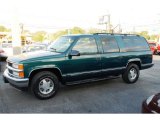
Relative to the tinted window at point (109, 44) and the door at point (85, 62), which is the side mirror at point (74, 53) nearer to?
the door at point (85, 62)

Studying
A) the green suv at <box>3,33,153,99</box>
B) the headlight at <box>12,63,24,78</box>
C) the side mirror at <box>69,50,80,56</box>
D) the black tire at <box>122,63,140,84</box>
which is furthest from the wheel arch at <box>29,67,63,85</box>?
the black tire at <box>122,63,140,84</box>

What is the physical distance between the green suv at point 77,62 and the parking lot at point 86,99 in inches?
14.2

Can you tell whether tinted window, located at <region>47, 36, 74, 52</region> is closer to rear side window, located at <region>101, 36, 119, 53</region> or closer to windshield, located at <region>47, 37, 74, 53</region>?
windshield, located at <region>47, 37, 74, 53</region>

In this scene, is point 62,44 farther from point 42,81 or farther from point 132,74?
point 132,74

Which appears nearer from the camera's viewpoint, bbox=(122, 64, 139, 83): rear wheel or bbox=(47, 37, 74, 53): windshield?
bbox=(47, 37, 74, 53): windshield

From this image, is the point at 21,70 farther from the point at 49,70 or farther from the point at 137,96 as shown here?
the point at 137,96

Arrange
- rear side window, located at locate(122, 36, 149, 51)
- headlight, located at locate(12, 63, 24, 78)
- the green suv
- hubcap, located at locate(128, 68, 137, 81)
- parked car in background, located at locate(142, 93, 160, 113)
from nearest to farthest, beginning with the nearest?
parked car in background, located at locate(142, 93, 160, 113), headlight, located at locate(12, 63, 24, 78), the green suv, rear side window, located at locate(122, 36, 149, 51), hubcap, located at locate(128, 68, 137, 81)

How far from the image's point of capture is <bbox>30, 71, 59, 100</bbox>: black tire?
4.85 metres

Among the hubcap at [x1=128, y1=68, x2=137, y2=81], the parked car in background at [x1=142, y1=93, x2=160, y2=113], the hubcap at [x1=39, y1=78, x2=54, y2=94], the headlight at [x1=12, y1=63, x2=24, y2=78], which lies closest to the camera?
the parked car in background at [x1=142, y1=93, x2=160, y2=113]

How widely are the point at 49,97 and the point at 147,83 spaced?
3.78 metres

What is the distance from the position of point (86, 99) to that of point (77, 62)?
1091mm

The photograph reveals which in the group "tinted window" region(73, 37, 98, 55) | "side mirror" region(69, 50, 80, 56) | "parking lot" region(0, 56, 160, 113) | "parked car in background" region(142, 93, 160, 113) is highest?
"tinted window" region(73, 37, 98, 55)

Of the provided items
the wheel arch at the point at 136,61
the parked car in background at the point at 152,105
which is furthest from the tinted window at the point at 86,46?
the parked car in background at the point at 152,105

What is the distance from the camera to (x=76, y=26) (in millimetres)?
68312
